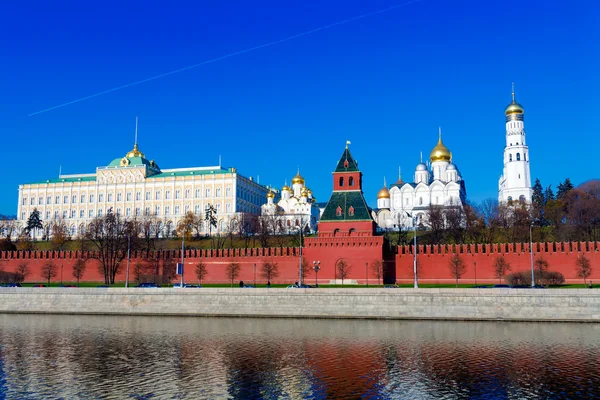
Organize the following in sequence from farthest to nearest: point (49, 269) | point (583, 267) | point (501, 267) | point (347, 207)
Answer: point (49, 269) < point (347, 207) < point (501, 267) < point (583, 267)

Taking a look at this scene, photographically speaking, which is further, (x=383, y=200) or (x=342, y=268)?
(x=383, y=200)

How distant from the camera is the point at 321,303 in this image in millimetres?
33781

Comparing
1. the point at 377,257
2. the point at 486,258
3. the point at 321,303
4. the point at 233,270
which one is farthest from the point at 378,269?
the point at 321,303

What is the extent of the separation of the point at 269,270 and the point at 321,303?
548 inches

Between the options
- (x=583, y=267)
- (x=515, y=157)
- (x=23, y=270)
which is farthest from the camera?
(x=515, y=157)

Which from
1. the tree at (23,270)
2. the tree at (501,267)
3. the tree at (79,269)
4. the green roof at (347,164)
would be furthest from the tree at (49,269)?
the tree at (501,267)

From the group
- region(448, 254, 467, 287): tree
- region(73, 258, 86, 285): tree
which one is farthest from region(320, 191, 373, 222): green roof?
region(73, 258, 86, 285): tree

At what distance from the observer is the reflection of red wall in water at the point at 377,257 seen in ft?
142

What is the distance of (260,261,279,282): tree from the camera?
47.3m

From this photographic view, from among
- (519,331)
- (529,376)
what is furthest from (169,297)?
(529,376)

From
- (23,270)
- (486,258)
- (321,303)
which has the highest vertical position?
(486,258)

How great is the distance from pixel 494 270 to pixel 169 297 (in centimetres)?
2338

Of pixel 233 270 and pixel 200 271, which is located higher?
pixel 233 270

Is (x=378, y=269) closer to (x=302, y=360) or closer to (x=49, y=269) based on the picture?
(x=302, y=360)
